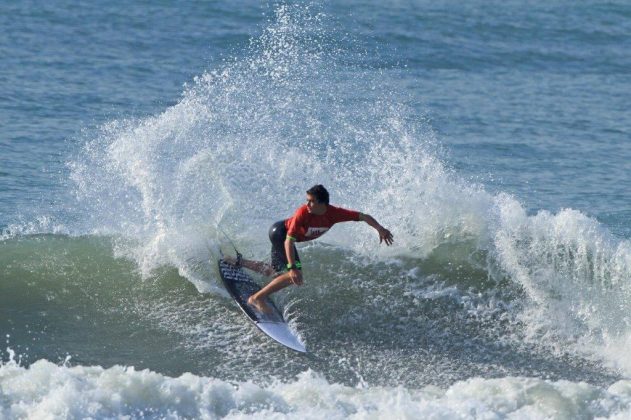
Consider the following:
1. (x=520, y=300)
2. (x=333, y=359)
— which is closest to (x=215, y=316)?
(x=333, y=359)

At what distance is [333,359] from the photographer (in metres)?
10.5

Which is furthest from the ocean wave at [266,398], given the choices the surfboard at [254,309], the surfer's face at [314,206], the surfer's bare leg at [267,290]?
the surfer's face at [314,206]

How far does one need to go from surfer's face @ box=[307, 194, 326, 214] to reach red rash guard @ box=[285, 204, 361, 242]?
7 cm

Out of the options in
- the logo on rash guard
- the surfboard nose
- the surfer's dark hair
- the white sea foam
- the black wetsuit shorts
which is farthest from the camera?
the black wetsuit shorts

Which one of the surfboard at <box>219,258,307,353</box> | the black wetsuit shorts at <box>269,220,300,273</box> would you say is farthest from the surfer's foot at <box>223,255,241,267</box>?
the black wetsuit shorts at <box>269,220,300,273</box>

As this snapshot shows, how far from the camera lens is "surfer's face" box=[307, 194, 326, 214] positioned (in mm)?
10548

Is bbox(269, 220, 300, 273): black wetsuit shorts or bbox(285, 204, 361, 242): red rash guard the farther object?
bbox(269, 220, 300, 273): black wetsuit shorts

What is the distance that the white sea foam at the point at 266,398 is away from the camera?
8859 mm

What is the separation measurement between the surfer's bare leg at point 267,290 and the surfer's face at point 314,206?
29.1 inches

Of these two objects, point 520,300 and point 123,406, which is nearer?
point 123,406

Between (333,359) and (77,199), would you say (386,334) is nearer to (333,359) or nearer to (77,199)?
(333,359)

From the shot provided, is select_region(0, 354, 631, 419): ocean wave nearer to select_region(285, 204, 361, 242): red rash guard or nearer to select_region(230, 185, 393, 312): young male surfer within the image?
select_region(230, 185, 393, 312): young male surfer

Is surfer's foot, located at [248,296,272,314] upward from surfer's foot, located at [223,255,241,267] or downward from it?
downward

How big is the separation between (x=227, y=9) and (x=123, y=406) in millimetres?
19219
